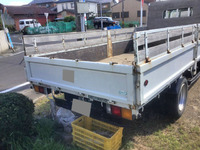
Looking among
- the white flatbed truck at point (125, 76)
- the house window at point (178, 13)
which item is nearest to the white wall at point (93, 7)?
the house window at point (178, 13)

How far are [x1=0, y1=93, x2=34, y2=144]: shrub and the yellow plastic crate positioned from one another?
0.78m

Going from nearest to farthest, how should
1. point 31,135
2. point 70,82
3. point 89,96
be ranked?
point 89,96
point 70,82
point 31,135

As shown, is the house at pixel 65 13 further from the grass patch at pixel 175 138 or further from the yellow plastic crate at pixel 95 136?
the grass patch at pixel 175 138

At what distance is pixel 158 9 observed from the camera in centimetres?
662

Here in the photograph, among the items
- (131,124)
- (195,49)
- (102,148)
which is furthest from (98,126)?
(195,49)

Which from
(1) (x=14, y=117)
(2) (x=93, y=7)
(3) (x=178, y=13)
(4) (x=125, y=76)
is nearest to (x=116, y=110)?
(4) (x=125, y=76)

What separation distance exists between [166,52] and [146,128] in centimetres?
145

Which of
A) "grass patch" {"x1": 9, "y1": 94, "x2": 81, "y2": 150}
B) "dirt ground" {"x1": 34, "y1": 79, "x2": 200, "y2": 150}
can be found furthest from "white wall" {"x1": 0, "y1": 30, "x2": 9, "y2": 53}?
"dirt ground" {"x1": 34, "y1": 79, "x2": 200, "y2": 150}

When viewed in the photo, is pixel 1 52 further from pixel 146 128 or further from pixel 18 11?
pixel 18 11

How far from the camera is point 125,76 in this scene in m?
2.10

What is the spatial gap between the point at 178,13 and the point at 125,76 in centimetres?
523

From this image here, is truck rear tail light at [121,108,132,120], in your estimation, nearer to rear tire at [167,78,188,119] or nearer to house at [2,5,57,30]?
rear tire at [167,78,188,119]

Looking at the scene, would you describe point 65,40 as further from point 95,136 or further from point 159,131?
point 159,131

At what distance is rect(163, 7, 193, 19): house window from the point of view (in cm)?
602
